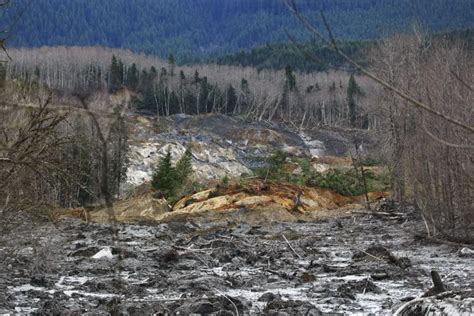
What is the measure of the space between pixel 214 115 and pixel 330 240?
82074mm

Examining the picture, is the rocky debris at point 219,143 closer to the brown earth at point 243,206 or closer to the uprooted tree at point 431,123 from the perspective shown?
the brown earth at point 243,206

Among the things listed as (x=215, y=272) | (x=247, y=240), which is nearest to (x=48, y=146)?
(x=215, y=272)

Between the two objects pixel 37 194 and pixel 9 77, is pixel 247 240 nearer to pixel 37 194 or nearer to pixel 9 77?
pixel 37 194

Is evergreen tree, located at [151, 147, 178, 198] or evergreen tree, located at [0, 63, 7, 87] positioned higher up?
evergreen tree, located at [0, 63, 7, 87]

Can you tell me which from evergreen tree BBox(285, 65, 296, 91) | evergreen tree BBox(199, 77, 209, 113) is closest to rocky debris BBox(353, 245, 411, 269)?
evergreen tree BBox(199, 77, 209, 113)

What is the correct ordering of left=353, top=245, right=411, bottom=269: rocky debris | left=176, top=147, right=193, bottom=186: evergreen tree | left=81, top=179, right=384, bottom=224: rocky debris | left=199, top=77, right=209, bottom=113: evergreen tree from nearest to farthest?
left=353, top=245, right=411, bottom=269: rocky debris, left=81, top=179, right=384, bottom=224: rocky debris, left=176, top=147, right=193, bottom=186: evergreen tree, left=199, top=77, right=209, bottom=113: evergreen tree

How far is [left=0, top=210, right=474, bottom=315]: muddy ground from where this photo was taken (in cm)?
895

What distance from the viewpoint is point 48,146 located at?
5297 millimetres

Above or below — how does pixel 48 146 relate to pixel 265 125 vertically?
above

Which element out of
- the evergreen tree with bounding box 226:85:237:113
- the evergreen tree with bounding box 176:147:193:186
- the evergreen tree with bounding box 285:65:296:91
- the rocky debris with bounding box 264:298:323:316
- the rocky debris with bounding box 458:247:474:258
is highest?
the rocky debris with bounding box 264:298:323:316

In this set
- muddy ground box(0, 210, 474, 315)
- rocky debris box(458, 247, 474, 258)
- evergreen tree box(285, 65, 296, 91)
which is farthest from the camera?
evergreen tree box(285, 65, 296, 91)

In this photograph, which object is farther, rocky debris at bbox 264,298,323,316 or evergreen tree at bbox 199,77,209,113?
evergreen tree at bbox 199,77,209,113

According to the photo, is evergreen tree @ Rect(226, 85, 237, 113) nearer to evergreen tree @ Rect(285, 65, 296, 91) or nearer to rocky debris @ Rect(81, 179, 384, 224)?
evergreen tree @ Rect(285, 65, 296, 91)

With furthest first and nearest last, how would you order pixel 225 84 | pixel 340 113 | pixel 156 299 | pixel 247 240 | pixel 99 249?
pixel 225 84
pixel 340 113
pixel 247 240
pixel 99 249
pixel 156 299
